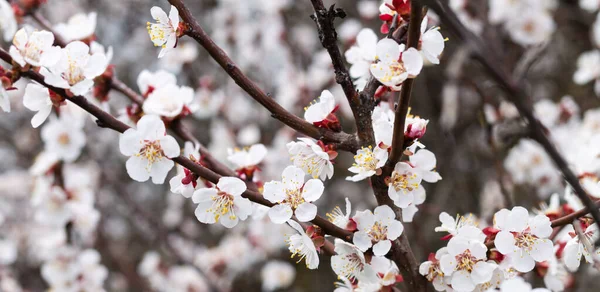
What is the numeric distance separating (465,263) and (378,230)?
214 mm

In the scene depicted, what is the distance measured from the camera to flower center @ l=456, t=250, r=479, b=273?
1229 mm

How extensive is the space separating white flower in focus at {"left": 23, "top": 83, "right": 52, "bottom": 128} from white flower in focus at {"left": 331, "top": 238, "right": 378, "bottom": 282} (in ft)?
2.66

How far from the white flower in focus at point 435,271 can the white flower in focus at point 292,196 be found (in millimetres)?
309

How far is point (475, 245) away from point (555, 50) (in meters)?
A: 3.95

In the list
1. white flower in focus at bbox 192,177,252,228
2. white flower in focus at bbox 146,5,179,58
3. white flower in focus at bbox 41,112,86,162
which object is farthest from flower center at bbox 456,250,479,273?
white flower in focus at bbox 41,112,86,162

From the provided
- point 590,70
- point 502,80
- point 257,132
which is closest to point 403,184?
point 502,80

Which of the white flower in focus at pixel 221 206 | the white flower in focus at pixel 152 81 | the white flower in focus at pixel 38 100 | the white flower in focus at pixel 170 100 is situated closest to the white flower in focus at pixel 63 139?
the white flower in focus at pixel 152 81

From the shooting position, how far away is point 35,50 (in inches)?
50.7

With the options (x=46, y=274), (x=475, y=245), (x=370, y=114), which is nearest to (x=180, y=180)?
(x=370, y=114)

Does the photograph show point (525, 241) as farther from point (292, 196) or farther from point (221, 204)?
point (221, 204)

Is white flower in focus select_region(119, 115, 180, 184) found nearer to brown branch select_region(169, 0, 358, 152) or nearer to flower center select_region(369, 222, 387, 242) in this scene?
brown branch select_region(169, 0, 358, 152)

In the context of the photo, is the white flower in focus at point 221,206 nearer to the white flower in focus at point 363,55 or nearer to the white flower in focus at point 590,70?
the white flower in focus at point 363,55

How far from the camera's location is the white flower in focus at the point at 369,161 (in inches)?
46.8

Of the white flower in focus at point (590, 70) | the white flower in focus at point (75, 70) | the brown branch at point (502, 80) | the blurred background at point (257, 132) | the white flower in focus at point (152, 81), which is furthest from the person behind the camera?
the blurred background at point (257, 132)
